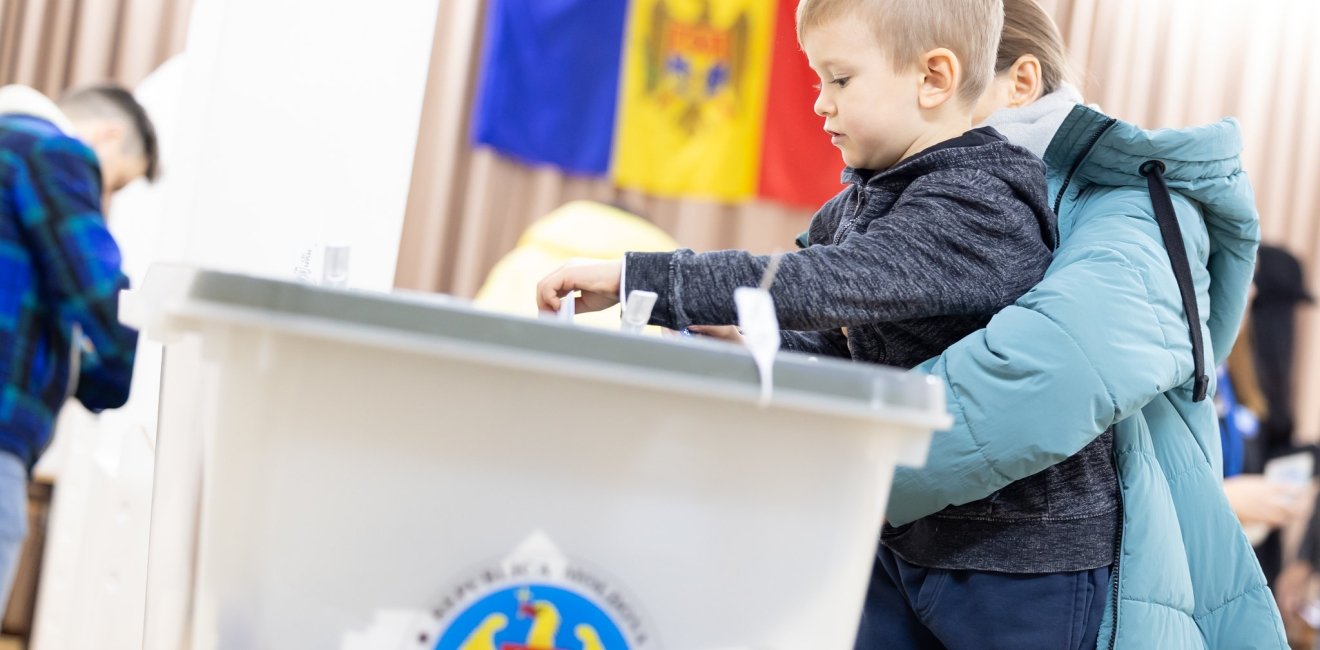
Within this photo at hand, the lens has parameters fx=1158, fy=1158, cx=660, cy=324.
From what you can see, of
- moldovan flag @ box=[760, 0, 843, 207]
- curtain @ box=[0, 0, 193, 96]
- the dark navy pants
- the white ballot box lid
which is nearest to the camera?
the white ballot box lid

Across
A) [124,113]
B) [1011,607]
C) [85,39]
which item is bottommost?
[1011,607]

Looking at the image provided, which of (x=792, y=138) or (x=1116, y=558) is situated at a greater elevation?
(x=792, y=138)

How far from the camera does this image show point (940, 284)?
777mm

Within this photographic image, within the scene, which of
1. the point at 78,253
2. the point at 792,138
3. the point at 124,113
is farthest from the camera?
the point at 792,138

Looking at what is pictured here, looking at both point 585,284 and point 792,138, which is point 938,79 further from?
point 792,138

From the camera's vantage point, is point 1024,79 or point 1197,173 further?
point 1024,79

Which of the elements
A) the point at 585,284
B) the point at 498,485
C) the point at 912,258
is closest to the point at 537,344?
the point at 498,485

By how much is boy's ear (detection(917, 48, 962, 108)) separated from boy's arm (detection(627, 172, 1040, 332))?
96 millimetres

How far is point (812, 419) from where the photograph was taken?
1.84ft

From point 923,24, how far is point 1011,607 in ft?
1.44

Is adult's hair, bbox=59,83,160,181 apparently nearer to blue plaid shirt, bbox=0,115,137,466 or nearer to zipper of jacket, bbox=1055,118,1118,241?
blue plaid shirt, bbox=0,115,137,466

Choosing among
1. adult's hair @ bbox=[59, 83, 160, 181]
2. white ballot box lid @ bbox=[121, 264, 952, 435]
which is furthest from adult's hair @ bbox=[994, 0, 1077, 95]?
adult's hair @ bbox=[59, 83, 160, 181]

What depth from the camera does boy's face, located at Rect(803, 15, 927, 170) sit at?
Answer: 88 cm

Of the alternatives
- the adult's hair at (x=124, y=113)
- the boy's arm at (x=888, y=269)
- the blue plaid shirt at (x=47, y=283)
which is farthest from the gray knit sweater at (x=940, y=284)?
the adult's hair at (x=124, y=113)
